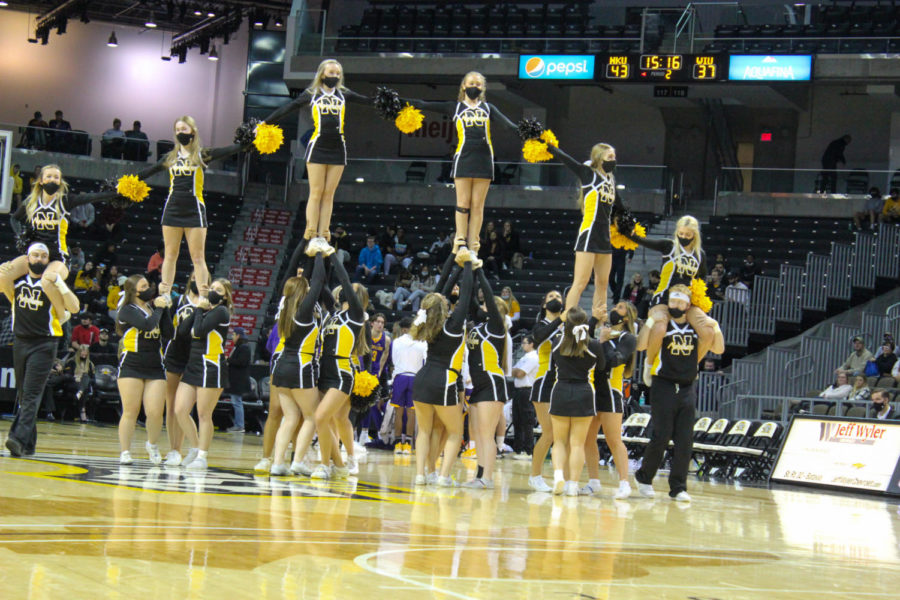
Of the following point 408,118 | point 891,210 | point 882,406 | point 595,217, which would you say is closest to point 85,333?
point 408,118

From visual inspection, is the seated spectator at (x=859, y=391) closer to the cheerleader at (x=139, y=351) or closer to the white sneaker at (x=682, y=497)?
the white sneaker at (x=682, y=497)

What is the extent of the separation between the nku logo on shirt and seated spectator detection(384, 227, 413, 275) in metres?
4.63

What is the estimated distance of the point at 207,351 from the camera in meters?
9.99

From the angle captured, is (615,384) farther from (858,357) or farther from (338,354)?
(858,357)

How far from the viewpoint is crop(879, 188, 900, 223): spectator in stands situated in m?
22.3

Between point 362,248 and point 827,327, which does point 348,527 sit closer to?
point 827,327

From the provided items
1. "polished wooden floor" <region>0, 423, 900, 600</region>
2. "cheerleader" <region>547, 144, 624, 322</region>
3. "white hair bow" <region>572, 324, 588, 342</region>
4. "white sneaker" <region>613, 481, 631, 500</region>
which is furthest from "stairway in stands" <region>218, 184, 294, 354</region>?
"white hair bow" <region>572, 324, 588, 342</region>

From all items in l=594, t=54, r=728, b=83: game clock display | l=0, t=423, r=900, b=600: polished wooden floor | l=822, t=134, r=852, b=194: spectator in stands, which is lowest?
l=0, t=423, r=900, b=600: polished wooden floor

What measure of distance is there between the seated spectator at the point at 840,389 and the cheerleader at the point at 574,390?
23.9ft

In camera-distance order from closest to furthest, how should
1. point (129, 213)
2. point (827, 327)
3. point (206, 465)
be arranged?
point (206, 465), point (827, 327), point (129, 213)

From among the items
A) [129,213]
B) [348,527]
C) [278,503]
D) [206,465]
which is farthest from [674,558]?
[129,213]

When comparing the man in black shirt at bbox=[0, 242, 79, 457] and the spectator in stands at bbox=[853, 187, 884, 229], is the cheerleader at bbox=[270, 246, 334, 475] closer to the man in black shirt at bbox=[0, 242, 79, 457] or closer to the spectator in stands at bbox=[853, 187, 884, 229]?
the man in black shirt at bbox=[0, 242, 79, 457]

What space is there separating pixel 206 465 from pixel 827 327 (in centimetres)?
1373

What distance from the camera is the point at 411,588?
458cm
